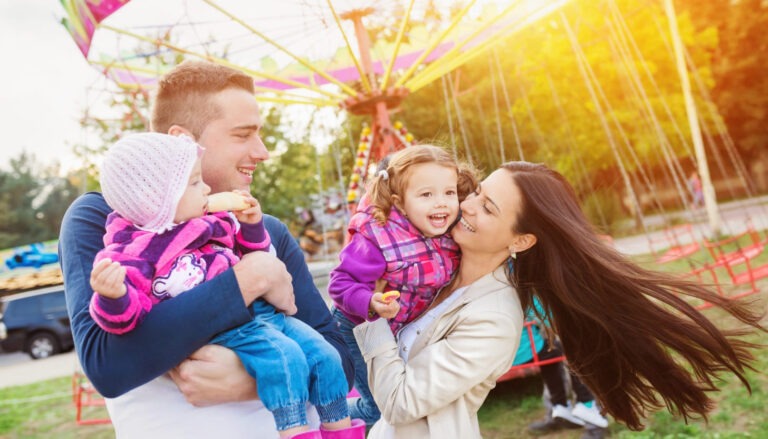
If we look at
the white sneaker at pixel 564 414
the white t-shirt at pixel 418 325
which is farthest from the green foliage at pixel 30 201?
the white t-shirt at pixel 418 325

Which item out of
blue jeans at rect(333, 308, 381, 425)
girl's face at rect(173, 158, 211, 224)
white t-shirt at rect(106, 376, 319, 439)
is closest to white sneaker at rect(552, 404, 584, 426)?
blue jeans at rect(333, 308, 381, 425)

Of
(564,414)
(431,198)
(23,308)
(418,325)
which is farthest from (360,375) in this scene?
(23,308)

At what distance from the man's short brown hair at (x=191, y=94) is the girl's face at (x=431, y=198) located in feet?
2.44

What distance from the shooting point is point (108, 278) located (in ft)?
4.76

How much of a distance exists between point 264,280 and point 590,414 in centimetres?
400

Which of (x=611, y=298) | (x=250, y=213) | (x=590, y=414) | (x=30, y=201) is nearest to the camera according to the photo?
(x=250, y=213)

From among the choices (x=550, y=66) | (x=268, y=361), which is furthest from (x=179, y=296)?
(x=550, y=66)

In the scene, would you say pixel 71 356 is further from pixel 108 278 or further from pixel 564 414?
pixel 108 278

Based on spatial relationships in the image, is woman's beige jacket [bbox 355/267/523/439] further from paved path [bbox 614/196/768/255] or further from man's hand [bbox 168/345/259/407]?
paved path [bbox 614/196/768/255]

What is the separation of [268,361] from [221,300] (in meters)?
0.19

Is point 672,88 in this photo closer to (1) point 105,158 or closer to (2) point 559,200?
(2) point 559,200

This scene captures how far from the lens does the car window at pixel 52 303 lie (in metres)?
16.6

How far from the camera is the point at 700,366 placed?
8.50 ft

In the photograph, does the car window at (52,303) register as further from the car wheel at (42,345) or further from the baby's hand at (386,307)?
the baby's hand at (386,307)
